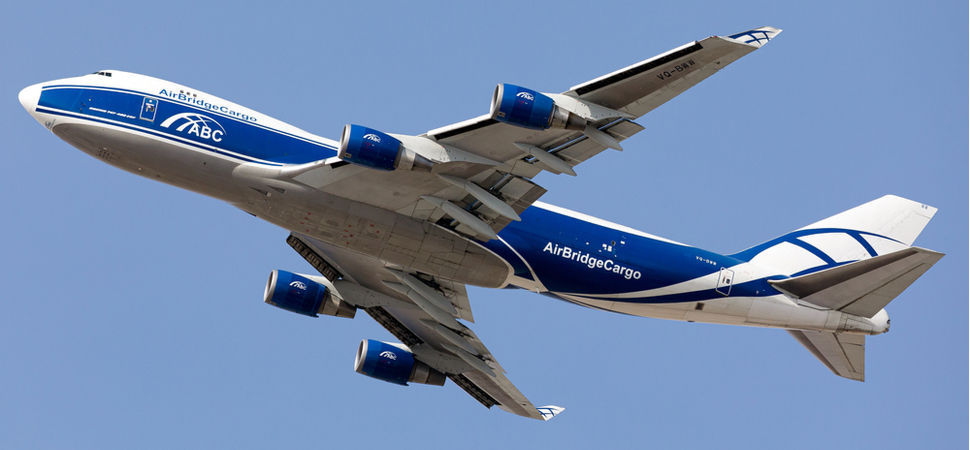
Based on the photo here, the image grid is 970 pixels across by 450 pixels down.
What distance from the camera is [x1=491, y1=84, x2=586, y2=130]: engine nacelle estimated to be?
22172 mm

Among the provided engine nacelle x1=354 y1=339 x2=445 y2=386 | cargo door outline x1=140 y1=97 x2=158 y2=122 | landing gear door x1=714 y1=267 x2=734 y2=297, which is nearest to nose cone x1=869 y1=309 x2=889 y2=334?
landing gear door x1=714 y1=267 x2=734 y2=297

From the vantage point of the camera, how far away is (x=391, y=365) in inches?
1414

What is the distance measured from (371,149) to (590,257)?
9584 millimetres

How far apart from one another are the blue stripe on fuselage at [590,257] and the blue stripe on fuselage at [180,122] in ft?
26.2

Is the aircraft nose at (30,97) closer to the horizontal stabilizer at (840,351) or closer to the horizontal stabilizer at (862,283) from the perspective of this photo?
the horizontal stabilizer at (862,283)

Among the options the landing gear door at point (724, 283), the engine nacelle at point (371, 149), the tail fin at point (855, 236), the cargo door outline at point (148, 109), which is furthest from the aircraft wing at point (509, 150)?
the tail fin at point (855, 236)

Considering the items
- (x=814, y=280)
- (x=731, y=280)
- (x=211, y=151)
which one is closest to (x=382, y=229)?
(x=211, y=151)

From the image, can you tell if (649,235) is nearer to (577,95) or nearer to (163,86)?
(577,95)

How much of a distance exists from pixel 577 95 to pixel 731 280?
38.7ft

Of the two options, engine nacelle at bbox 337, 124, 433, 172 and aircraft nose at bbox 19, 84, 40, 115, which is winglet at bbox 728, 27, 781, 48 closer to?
engine nacelle at bbox 337, 124, 433, 172

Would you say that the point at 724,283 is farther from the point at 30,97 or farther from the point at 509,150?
the point at 30,97

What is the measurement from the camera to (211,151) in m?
25.4

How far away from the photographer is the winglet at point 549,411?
121 ft

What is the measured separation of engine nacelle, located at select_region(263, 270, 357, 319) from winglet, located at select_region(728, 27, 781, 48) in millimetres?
19090
